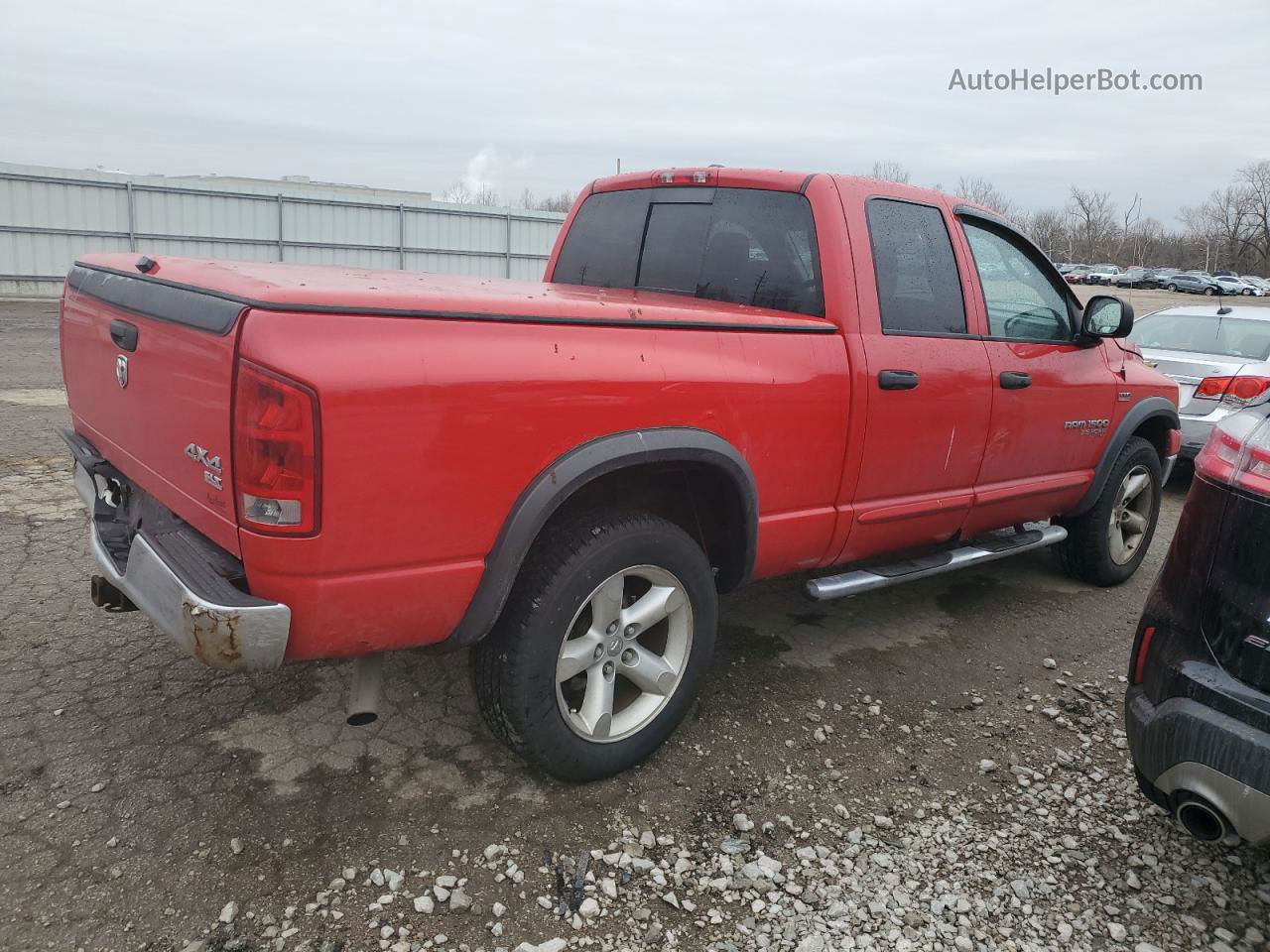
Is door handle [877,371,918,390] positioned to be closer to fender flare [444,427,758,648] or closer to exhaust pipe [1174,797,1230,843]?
fender flare [444,427,758,648]

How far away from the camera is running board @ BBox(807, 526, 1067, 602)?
3533 mm

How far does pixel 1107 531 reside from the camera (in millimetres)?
4996

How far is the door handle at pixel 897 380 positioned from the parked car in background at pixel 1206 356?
433 cm

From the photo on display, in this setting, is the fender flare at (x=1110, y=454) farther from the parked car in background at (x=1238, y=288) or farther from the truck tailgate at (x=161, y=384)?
the parked car in background at (x=1238, y=288)

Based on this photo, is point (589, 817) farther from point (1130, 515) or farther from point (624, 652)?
point (1130, 515)

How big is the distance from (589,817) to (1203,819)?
163 centimetres

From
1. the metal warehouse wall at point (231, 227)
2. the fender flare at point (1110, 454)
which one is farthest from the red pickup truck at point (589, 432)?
the metal warehouse wall at point (231, 227)

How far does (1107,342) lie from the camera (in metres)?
4.74

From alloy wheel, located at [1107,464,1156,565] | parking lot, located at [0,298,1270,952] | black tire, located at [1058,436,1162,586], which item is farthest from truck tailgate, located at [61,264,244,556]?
alloy wheel, located at [1107,464,1156,565]

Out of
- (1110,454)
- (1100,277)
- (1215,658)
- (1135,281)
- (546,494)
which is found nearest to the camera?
(1215,658)

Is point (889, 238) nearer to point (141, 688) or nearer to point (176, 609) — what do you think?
point (176, 609)

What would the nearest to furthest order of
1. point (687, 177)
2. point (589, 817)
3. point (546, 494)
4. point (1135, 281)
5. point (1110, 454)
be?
point (546, 494)
point (589, 817)
point (687, 177)
point (1110, 454)
point (1135, 281)

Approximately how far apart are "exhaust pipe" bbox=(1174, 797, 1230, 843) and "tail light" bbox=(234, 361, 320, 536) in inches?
88.2

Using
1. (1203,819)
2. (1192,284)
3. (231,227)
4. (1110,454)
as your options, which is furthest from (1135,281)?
(1203,819)
